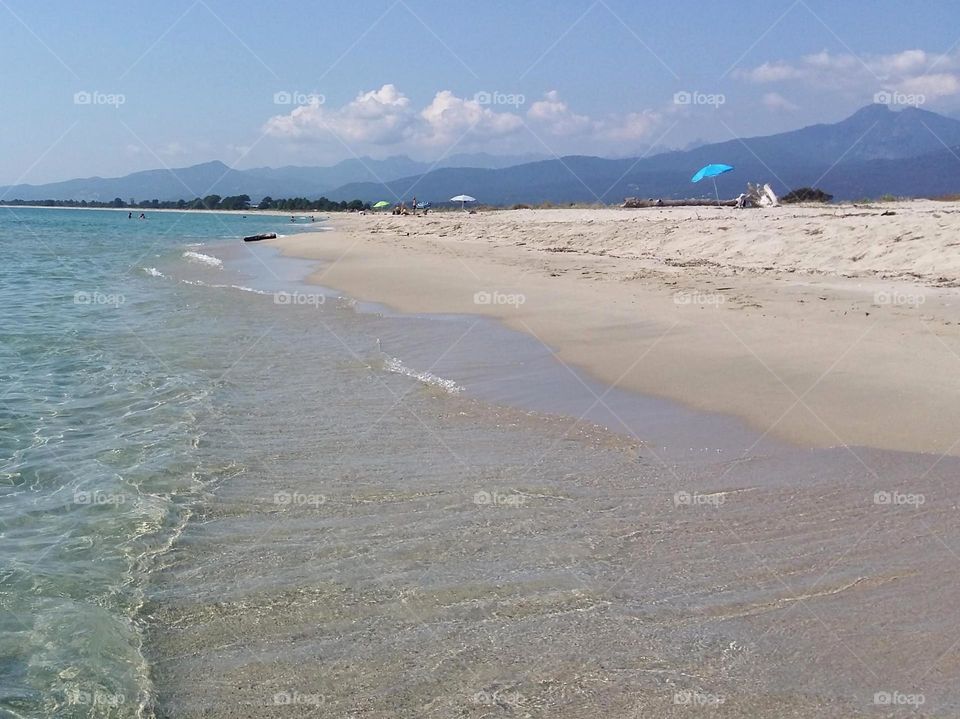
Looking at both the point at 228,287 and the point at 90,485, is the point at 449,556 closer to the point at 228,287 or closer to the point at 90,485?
the point at 90,485

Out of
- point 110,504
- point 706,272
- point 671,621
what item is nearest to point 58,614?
point 110,504

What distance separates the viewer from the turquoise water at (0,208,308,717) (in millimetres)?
3854

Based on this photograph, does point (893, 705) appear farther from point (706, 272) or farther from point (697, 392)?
point (706, 272)

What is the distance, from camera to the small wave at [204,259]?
2757 centimetres

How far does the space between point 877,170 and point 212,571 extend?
82245 mm

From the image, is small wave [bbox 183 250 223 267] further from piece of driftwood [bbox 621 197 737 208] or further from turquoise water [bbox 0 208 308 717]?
piece of driftwood [bbox 621 197 737 208]

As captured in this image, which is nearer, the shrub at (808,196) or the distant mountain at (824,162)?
the shrub at (808,196)

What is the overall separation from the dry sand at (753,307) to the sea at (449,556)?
79 centimetres

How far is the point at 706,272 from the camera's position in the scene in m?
16.6

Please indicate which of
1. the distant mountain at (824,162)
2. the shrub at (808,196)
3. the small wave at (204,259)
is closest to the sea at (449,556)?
the small wave at (204,259)

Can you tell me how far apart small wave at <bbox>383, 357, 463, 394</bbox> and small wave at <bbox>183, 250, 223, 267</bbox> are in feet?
60.4

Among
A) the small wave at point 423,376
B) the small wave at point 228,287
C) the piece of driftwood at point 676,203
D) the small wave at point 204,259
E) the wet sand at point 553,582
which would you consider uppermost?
the piece of driftwood at point 676,203

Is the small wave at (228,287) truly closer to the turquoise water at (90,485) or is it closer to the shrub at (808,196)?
the turquoise water at (90,485)

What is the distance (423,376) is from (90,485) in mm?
4114
